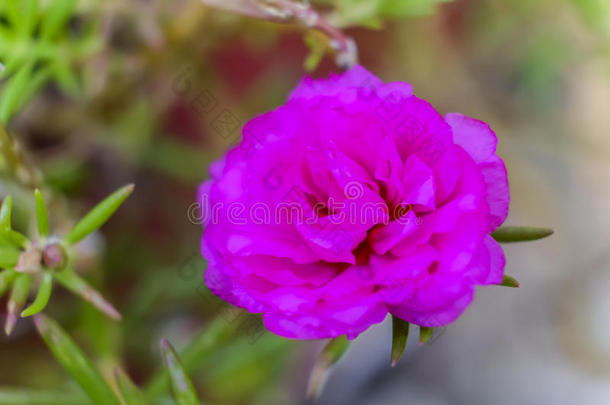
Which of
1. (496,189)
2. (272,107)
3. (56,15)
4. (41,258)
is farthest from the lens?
(272,107)

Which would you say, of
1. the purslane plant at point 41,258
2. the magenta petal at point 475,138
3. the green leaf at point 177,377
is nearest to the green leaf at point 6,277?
the purslane plant at point 41,258

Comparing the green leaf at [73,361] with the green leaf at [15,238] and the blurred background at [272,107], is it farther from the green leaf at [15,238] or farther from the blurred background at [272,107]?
the blurred background at [272,107]

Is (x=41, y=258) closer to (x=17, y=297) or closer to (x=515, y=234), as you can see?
(x=17, y=297)

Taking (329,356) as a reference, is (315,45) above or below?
above

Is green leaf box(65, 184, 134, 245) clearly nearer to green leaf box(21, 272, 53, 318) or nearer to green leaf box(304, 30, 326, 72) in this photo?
green leaf box(21, 272, 53, 318)

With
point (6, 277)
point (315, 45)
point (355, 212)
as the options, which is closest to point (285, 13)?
point (315, 45)

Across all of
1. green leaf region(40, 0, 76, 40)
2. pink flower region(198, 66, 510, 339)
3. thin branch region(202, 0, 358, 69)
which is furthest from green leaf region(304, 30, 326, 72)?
green leaf region(40, 0, 76, 40)
